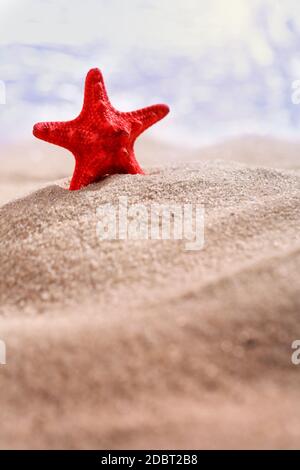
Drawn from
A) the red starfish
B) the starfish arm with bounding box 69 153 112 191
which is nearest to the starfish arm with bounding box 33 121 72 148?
the red starfish

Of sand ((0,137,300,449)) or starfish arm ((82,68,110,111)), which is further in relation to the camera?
starfish arm ((82,68,110,111))

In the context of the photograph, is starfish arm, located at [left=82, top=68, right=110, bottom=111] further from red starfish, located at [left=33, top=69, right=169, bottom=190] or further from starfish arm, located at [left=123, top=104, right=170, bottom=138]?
starfish arm, located at [left=123, top=104, right=170, bottom=138]

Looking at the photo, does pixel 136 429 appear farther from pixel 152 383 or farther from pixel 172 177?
pixel 172 177

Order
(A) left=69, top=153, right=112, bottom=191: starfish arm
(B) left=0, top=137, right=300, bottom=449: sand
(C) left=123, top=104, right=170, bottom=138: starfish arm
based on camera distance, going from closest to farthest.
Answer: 1. (B) left=0, top=137, right=300, bottom=449: sand
2. (A) left=69, top=153, right=112, bottom=191: starfish arm
3. (C) left=123, top=104, right=170, bottom=138: starfish arm

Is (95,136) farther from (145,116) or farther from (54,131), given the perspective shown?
(145,116)

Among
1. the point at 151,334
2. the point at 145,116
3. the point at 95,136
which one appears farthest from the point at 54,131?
the point at 151,334

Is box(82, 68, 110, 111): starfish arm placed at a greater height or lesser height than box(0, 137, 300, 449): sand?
greater


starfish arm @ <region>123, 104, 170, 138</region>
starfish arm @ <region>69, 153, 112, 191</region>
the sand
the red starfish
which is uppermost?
starfish arm @ <region>123, 104, 170, 138</region>

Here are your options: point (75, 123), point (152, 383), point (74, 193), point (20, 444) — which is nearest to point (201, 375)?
point (152, 383)
